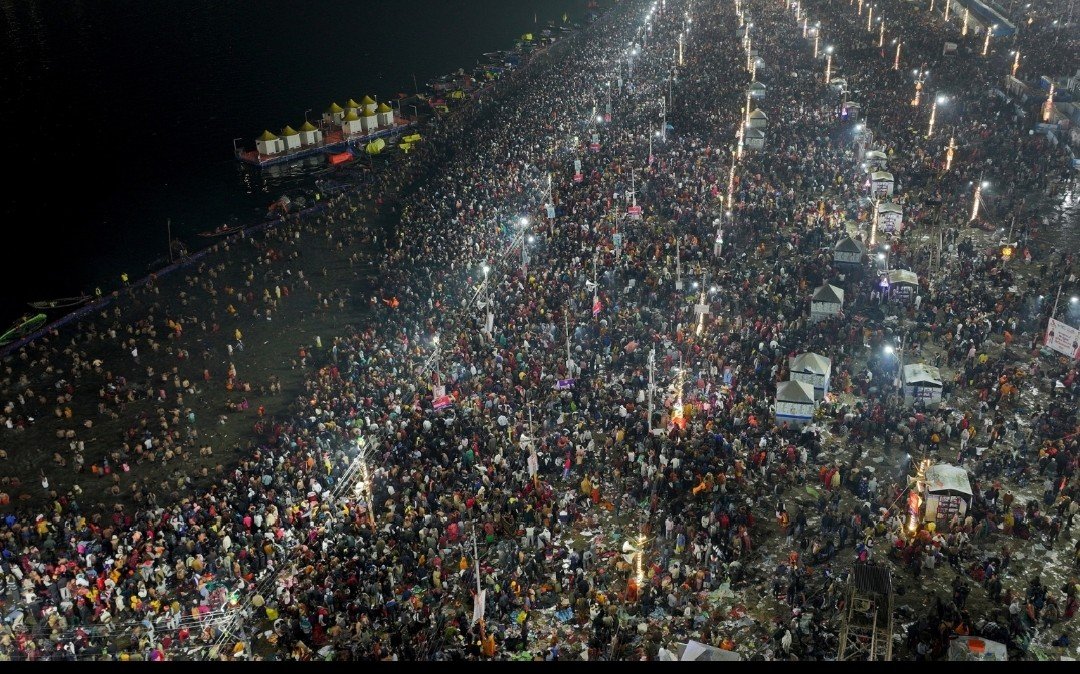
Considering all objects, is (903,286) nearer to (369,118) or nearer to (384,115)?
(369,118)

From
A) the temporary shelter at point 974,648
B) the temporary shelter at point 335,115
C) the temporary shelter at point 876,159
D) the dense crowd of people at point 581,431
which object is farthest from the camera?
the temporary shelter at point 335,115

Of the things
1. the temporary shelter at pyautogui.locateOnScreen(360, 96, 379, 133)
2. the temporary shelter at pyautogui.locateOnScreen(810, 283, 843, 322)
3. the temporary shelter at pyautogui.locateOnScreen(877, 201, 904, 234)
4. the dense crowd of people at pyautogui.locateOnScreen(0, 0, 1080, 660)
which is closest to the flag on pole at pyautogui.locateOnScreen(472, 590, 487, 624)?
the dense crowd of people at pyautogui.locateOnScreen(0, 0, 1080, 660)

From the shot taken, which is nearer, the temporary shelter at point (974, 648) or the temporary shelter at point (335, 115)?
the temporary shelter at point (974, 648)

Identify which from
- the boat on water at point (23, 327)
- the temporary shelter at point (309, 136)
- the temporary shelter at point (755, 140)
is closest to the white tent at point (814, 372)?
the temporary shelter at point (755, 140)

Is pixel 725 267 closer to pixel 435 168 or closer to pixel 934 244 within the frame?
pixel 934 244

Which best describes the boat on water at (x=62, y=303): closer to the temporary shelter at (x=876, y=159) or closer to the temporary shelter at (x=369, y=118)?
the temporary shelter at (x=369, y=118)

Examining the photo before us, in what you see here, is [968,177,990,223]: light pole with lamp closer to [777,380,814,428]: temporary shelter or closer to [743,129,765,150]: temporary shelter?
[743,129,765,150]: temporary shelter

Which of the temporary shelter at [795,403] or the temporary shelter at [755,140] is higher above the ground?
the temporary shelter at [755,140]
